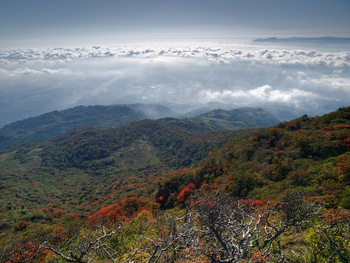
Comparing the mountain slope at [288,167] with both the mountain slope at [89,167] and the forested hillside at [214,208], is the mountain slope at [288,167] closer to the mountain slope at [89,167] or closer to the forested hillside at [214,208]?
the forested hillside at [214,208]

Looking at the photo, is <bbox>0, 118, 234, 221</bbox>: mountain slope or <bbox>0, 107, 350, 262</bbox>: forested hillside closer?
<bbox>0, 107, 350, 262</bbox>: forested hillside

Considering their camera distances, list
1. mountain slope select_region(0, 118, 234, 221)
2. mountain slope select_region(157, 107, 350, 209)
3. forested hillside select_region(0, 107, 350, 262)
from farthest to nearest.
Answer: mountain slope select_region(0, 118, 234, 221)
mountain slope select_region(157, 107, 350, 209)
forested hillside select_region(0, 107, 350, 262)

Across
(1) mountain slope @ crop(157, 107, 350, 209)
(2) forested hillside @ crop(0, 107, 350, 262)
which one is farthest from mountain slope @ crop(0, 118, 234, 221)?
(1) mountain slope @ crop(157, 107, 350, 209)

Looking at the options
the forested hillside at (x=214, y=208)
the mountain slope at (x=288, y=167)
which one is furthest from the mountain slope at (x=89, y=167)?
the mountain slope at (x=288, y=167)

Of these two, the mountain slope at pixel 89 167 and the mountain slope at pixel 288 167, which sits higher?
the mountain slope at pixel 288 167

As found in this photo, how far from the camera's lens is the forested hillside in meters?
8.73

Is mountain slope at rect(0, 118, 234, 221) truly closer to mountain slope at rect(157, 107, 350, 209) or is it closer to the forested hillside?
the forested hillside

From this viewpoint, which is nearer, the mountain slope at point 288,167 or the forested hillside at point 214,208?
the forested hillside at point 214,208

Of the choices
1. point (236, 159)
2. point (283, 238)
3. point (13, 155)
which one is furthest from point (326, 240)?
point (13, 155)

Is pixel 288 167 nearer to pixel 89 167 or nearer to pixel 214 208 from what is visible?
pixel 214 208

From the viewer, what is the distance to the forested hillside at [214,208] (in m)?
8.73

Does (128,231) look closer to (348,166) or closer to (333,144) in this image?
(348,166)

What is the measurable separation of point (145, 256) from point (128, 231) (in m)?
8.84

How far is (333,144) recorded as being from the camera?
35.7 meters
